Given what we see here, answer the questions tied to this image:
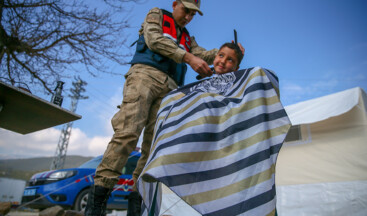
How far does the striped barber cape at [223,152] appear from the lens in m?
0.98

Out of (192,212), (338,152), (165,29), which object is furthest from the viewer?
(338,152)

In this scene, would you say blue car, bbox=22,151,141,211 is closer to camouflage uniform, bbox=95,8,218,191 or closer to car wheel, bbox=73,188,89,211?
car wheel, bbox=73,188,89,211

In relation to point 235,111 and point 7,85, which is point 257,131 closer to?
point 235,111

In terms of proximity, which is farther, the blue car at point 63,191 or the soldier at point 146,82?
the blue car at point 63,191

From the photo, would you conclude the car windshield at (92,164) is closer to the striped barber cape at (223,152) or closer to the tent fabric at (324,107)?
the tent fabric at (324,107)

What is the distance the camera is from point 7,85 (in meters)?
1.58

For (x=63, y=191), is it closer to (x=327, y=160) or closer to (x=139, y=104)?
(x=139, y=104)

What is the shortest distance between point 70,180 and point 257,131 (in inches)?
185

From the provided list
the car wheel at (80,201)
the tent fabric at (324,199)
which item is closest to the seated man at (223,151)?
the tent fabric at (324,199)

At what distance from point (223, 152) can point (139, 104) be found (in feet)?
2.84

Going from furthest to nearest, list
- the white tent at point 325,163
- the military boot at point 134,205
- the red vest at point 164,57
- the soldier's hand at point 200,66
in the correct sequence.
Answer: the white tent at point 325,163 < the red vest at point 164,57 < the military boot at point 134,205 < the soldier's hand at point 200,66

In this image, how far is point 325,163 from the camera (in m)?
3.69

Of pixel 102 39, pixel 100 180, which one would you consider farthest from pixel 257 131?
pixel 102 39

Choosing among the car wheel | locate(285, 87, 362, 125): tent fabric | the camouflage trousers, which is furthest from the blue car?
locate(285, 87, 362, 125): tent fabric
